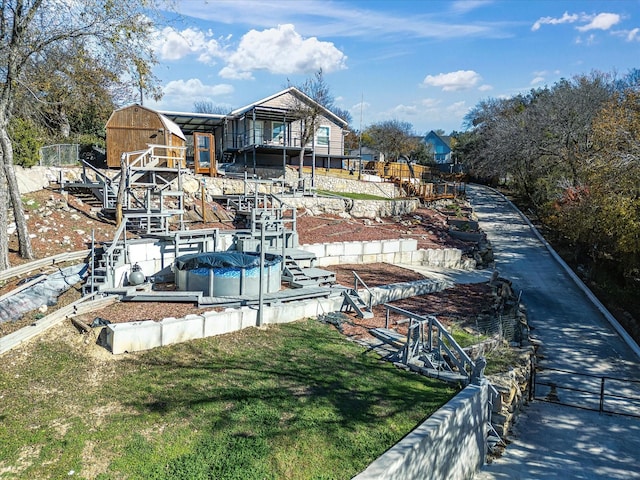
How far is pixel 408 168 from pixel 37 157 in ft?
106

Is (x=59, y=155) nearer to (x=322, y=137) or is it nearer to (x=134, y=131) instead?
(x=134, y=131)

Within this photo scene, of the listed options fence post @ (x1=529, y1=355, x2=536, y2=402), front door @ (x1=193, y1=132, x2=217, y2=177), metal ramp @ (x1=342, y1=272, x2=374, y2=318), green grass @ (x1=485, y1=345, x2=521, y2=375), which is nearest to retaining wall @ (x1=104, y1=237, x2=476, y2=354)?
metal ramp @ (x1=342, y1=272, x2=374, y2=318)

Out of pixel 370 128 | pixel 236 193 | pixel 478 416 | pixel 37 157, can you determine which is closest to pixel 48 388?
pixel 478 416

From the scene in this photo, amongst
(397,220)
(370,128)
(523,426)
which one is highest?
(370,128)

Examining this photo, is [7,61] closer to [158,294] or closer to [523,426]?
[158,294]

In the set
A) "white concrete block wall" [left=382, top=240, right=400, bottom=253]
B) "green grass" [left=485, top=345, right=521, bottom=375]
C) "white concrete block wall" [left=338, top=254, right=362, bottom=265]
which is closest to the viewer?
"green grass" [left=485, top=345, right=521, bottom=375]

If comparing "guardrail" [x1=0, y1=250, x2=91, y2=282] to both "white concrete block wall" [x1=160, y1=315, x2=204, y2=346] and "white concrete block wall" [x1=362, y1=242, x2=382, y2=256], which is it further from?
"white concrete block wall" [x1=362, y1=242, x2=382, y2=256]

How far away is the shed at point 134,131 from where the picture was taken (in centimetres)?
2248

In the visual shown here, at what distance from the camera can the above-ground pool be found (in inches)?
493

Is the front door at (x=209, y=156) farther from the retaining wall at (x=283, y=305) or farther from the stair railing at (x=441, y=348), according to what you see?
the stair railing at (x=441, y=348)

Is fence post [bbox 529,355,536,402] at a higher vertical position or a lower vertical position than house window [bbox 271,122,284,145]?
lower

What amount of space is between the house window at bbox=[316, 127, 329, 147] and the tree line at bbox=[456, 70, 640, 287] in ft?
42.6

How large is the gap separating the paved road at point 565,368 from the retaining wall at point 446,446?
734 millimetres

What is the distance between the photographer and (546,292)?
20125 millimetres
